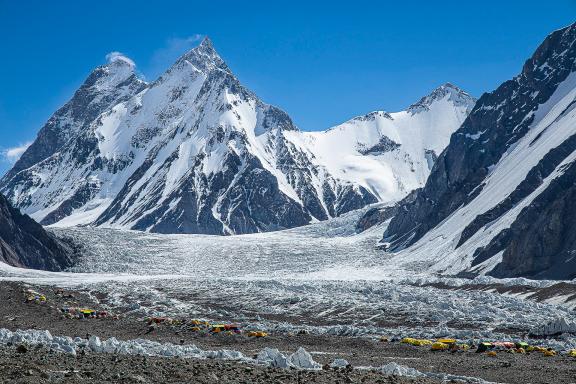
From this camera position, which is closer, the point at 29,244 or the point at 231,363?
the point at 231,363

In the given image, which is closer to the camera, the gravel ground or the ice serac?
the gravel ground

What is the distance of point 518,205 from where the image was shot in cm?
14312

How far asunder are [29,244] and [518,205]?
10595 cm

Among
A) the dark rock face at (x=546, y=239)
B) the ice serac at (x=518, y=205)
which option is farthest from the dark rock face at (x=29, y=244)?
the dark rock face at (x=546, y=239)

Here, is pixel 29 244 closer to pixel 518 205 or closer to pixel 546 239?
pixel 518 205

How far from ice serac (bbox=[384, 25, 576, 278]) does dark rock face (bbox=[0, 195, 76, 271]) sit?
266 ft

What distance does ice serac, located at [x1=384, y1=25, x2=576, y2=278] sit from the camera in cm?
11875

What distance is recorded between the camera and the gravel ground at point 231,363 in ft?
77.0

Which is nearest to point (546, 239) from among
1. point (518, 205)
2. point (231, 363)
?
point (518, 205)

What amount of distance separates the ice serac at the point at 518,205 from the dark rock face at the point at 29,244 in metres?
81.0

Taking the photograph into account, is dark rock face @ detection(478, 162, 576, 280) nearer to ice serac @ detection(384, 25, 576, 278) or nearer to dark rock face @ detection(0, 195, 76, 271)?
ice serac @ detection(384, 25, 576, 278)

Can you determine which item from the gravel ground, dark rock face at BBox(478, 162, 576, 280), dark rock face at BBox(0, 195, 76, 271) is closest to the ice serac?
dark rock face at BBox(478, 162, 576, 280)

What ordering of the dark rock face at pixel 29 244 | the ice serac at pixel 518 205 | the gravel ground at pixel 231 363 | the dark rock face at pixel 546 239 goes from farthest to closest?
1. the dark rock face at pixel 29 244
2. the ice serac at pixel 518 205
3. the dark rock face at pixel 546 239
4. the gravel ground at pixel 231 363

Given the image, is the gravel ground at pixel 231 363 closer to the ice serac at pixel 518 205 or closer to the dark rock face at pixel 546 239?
the ice serac at pixel 518 205
